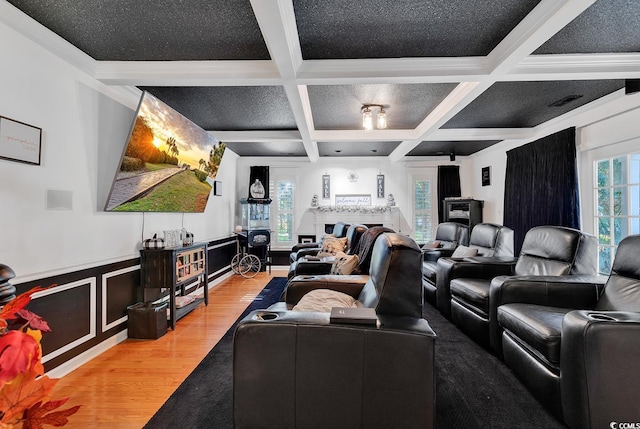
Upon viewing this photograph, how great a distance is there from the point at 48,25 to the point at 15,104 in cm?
59

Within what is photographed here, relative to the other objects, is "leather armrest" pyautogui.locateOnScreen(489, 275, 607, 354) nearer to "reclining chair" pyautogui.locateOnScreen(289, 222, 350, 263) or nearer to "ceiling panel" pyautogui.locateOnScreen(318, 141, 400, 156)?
"reclining chair" pyautogui.locateOnScreen(289, 222, 350, 263)

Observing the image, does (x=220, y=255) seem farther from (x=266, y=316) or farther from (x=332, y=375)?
(x=332, y=375)

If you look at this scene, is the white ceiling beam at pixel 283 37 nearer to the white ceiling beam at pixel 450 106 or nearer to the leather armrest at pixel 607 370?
the white ceiling beam at pixel 450 106

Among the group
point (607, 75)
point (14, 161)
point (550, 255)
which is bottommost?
point (550, 255)

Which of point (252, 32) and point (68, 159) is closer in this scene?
point (252, 32)

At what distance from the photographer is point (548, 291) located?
2324mm

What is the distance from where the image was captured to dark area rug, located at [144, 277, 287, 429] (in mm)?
1744

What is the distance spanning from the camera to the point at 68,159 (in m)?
2.39

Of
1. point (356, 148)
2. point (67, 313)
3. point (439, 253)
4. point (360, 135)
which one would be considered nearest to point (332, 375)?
point (67, 313)

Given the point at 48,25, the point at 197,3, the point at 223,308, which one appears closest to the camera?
the point at 197,3

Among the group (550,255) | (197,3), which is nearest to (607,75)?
(550,255)

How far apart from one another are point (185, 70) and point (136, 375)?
2431 millimetres

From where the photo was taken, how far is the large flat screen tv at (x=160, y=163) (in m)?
2.70

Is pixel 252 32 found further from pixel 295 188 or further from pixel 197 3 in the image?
pixel 295 188
